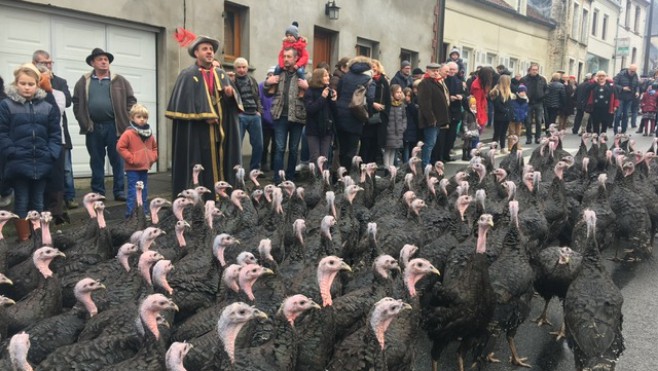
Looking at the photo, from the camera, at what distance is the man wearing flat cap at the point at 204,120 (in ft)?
24.6

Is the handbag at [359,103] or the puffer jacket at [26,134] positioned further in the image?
the handbag at [359,103]

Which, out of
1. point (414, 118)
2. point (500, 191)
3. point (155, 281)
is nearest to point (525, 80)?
point (414, 118)

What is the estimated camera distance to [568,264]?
17.4 ft

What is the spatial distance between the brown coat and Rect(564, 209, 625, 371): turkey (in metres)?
6.29

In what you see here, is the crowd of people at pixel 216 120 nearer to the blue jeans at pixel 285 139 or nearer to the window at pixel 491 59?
the blue jeans at pixel 285 139

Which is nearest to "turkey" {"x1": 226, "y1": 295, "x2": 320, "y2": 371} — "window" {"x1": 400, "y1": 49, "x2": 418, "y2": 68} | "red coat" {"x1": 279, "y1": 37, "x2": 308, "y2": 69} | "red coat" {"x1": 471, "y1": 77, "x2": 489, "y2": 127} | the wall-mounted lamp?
"red coat" {"x1": 279, "y1": 37, "x2": 308, "y2": 69}

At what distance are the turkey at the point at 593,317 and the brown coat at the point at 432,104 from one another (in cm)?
629

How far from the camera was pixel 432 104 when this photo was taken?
11.1 meters

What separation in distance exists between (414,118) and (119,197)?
6066 millimetres

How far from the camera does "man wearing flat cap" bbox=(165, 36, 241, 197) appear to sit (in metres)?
7.50

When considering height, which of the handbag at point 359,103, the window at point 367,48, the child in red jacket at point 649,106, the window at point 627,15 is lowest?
the handbag at point 359,103

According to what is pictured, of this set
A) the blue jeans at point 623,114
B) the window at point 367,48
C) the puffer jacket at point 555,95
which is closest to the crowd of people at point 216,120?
the window at point 367,48

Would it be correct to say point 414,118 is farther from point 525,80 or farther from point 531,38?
point 531,38

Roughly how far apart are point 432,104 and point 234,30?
189 inches
